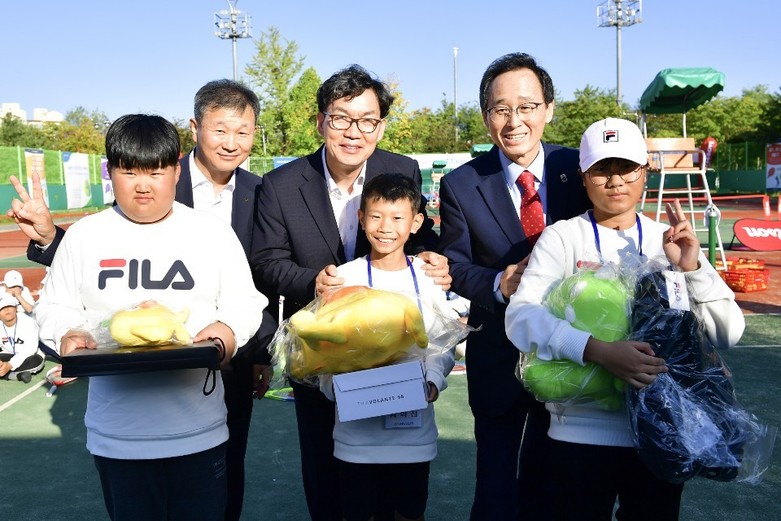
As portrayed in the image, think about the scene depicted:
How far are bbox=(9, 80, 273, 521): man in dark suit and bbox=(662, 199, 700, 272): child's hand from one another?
166 centimetres

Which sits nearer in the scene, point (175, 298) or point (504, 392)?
point (175, 298)

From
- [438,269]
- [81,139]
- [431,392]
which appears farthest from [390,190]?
[81,139]

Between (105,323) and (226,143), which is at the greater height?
(226,143)

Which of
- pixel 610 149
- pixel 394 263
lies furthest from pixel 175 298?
pixel 610 149

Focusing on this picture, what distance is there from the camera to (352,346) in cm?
245

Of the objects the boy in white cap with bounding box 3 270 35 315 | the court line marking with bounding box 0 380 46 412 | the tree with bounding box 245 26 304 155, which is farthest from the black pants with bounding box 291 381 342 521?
the tree with bounding box 245 26 304 155

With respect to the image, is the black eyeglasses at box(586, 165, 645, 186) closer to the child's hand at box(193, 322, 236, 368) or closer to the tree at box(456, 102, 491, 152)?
the child's hand at box(193, 322, 236, 368)

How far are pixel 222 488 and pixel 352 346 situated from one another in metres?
0.70

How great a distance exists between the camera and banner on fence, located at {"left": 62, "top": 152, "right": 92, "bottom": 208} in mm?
30156

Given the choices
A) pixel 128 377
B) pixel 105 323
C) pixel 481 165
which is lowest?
pixel 128 377

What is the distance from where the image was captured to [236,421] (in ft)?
10.7

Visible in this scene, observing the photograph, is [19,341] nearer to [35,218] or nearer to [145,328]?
[35,218]

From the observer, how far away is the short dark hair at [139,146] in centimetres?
239

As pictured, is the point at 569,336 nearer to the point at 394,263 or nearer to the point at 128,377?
the point at 394,263
